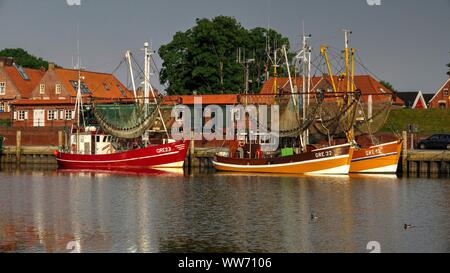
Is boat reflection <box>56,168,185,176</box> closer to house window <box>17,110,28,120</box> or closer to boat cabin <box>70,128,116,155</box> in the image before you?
boat cabin <box>70,128,116,155</box>

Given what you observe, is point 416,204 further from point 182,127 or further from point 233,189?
point 182,127

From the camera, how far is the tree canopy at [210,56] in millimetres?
120938

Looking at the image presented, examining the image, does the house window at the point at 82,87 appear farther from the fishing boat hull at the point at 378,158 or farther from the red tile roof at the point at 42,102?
the fishing boat hull at the point at 378,158

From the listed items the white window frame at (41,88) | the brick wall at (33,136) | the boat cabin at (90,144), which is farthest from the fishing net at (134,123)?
the white window frame at (41,88)

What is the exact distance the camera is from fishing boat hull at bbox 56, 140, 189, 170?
265 feet

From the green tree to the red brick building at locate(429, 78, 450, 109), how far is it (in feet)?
281

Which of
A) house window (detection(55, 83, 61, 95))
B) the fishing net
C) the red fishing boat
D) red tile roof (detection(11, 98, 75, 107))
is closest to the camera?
the red fishing boat

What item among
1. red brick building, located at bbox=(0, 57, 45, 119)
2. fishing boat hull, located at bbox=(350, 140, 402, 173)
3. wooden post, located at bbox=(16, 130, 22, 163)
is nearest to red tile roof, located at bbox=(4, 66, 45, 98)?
red brick building, located at bbox=(0, 57, 45, 119)

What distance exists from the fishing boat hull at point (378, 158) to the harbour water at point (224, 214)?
11.6 feet

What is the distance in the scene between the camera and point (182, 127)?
9488 cm

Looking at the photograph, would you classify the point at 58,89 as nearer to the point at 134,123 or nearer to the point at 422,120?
the point at 134,123
